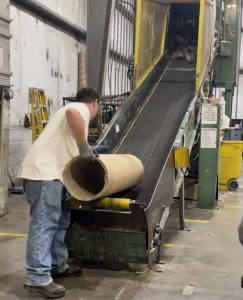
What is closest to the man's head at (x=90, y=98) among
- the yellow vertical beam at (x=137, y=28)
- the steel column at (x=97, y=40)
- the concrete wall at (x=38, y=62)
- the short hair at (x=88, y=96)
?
the short hair at (x=88, y=96)

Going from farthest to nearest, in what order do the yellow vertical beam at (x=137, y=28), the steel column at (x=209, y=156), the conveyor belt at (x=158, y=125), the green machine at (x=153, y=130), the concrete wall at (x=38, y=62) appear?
the concrete wall at (x=38, y=62), the steel column at (x=209, y=156), the yellow vertical beam at (x=137, y=28), the conveyor belt at (x=158, y=125), the green machine at (x=153, y=130)

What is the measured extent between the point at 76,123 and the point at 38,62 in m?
5.63

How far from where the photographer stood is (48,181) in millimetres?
2982

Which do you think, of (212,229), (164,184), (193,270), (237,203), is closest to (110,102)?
(237,203)

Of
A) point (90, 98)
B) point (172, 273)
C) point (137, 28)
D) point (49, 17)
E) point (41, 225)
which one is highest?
point (49, 17)

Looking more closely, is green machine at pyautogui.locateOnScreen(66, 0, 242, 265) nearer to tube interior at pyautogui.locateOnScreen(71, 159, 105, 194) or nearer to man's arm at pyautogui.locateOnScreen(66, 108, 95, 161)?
tube interior at pyautogui.locateOnScreen(71, 159, 105, 194)

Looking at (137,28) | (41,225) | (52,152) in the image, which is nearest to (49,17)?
(137,28)

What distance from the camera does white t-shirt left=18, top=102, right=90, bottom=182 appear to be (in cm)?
299

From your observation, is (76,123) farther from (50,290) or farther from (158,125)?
(158,125)

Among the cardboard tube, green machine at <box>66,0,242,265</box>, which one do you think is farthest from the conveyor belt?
the cardboard tube

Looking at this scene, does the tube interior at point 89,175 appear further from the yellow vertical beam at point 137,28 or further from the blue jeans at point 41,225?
the yellow vertical beam at point 137,28

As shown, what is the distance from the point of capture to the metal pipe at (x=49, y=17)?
24.9 ft

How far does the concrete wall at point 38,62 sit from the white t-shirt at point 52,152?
4.30 metres

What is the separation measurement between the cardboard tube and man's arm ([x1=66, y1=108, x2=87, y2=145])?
17 cm
